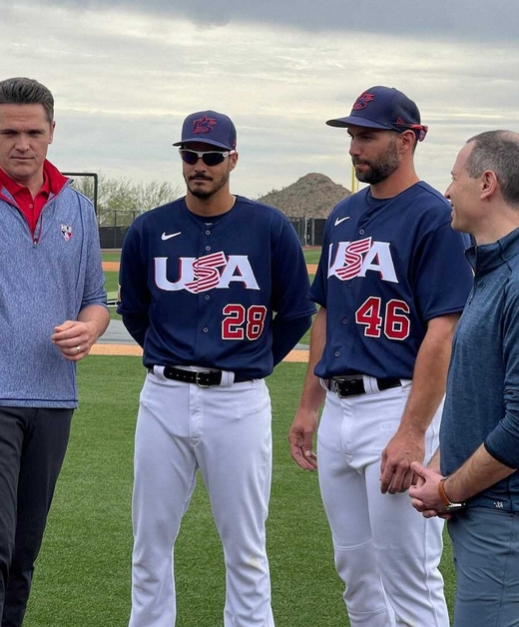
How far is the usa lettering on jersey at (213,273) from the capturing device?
4.45m

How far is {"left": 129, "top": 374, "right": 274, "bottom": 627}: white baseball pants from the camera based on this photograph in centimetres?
434

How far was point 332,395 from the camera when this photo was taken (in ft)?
13.4

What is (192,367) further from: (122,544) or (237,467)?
(122,544)

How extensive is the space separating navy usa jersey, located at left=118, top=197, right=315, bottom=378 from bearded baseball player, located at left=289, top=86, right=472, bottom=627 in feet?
1.33

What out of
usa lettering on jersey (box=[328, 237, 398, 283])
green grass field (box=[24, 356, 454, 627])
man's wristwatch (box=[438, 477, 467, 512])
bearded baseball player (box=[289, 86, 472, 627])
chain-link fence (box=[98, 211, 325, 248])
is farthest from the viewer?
chain-link fence (box=[98, 211, 325, 248])

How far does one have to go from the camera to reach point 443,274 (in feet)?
12.5

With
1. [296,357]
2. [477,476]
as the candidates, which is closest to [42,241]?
[477,476]

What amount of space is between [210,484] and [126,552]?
1.74m

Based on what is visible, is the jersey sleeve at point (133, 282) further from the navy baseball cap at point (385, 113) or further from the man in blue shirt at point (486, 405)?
the man in blue shirt at point (486, 405)

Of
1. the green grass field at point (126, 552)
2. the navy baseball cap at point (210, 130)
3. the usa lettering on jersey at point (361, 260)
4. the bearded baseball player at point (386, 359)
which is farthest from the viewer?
the green grass field at point (126, 552)

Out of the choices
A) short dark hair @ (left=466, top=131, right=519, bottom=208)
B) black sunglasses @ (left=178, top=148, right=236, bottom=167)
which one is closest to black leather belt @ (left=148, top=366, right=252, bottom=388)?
black sunglasses @ (left=178, top=148, right=236, bottom=167)

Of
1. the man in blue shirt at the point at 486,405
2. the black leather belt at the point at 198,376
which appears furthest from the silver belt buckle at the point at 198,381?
the man in blue shirt at the point at 486,405

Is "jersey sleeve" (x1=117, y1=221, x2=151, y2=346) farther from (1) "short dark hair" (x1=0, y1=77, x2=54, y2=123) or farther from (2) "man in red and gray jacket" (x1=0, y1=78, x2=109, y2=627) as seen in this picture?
(1) "short dark hair" (x1=0, y1=77, x2=54, y2=123)

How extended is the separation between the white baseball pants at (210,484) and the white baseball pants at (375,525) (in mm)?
408
